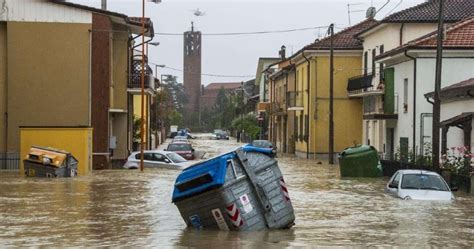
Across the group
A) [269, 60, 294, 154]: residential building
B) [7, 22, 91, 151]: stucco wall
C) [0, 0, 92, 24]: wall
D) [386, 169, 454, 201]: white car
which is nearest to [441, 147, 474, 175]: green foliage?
[386, 169, 454, 201]: white car

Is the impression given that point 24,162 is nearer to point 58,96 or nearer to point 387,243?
point 58,96

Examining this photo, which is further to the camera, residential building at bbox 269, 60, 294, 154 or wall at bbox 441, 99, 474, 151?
residential building at bbox 269, 60, 294, 154

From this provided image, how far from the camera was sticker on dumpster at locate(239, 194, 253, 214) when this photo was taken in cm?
1720

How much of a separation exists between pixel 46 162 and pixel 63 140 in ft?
12.1

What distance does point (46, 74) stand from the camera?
42781mm

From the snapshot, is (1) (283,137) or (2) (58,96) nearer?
(2) (58,96)

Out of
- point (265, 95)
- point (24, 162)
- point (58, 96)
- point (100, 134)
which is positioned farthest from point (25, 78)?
point (265, 95)

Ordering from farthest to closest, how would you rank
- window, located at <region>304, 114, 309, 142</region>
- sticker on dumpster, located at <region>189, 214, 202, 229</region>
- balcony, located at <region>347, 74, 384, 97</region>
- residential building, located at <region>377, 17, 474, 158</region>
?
window, located at <region>304, 114, 309, 142</region>
balcony, located at <region>347, 74, 384, 97</region>
residential building, located at <region>377, 17, 474, 158</region>
sticker on dumpster, located at <region>189, 214, 202, 229</region>

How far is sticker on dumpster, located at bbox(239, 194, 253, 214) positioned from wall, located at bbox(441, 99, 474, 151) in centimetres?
1786

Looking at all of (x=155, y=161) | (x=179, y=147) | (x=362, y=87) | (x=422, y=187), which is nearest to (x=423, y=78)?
(x=362, y=87)

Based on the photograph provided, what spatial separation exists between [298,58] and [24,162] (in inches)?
1307

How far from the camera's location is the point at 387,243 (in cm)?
1659

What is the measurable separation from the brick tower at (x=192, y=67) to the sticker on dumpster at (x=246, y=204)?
492 ft

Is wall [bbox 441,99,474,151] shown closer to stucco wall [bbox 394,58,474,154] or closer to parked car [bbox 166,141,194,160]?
stucco wall [bbox 394,58,474,154]
